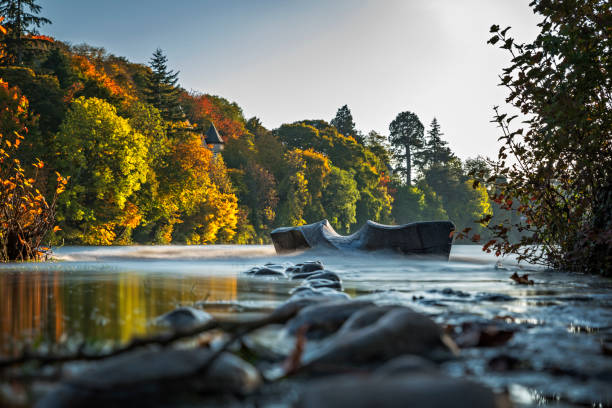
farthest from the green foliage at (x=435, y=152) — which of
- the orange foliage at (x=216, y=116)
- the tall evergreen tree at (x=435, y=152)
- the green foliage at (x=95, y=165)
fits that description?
the green foliage at (x=95, y=165)

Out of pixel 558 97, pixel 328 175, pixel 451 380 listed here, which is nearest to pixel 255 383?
pixel 451 380

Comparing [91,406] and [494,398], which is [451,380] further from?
[91,406]

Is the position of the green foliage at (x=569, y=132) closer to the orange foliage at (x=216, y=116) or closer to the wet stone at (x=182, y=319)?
the wet stone at (x=182, y=319)

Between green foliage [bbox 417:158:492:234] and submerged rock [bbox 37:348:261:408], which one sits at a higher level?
green foliage [bbox 417:158:492:234]

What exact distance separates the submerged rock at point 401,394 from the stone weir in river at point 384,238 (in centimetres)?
1046

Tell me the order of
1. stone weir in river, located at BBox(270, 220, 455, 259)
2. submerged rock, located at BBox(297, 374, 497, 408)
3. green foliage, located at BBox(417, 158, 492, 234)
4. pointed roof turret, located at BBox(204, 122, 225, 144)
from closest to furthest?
submerged rock, located at BBox(297, 374, 497, 408) → stone weir in river, located at BBox(270, 220, 455, 259) → pointed roof turret, located at BBox(204, 122, 225, 144) → green foliage, located at BBox(417, 158, 492, 234)

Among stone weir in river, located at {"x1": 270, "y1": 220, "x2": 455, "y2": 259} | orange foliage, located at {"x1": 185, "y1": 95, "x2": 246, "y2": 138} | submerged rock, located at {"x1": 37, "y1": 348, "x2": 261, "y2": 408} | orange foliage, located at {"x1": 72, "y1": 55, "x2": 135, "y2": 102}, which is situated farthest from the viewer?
orange foliage, located at {"x1": 185, "y1": 95, "x2": 246, "y2": 138}

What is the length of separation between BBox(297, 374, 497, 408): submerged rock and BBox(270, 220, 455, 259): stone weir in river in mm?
10460

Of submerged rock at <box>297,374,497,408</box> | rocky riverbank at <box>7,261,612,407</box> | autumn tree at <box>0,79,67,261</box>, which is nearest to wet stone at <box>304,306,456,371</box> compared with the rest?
rocky riverbank at <box>7,261,612,407</box>

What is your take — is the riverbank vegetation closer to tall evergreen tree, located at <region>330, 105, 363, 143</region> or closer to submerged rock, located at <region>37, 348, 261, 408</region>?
tall evergreen tree, located at <region>330, 105, 363, 143</region>

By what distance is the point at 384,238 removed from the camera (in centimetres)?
1304

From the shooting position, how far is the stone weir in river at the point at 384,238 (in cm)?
1250

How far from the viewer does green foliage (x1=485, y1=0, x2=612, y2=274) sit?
20.4 feet

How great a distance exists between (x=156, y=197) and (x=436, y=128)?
55.0 meters
